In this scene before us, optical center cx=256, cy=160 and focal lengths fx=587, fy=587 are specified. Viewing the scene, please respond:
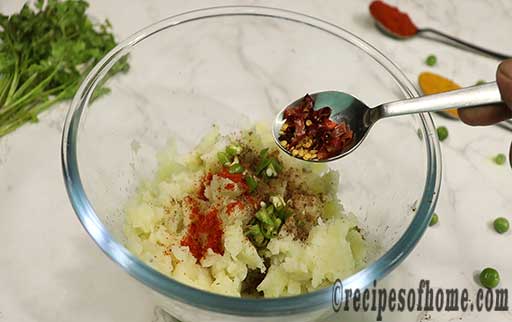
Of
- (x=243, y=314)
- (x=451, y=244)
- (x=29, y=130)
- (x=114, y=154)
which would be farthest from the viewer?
(x=29, y=130)

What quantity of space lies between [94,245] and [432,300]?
993mm

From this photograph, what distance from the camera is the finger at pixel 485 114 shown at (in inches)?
51.3

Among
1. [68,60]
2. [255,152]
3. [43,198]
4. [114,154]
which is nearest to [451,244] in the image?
[255,152]

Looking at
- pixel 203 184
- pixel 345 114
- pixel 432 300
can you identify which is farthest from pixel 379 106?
pixel 432 300

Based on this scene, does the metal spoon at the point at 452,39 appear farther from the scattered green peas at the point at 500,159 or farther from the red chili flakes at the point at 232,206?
the red chili flakes at the point at 232,206

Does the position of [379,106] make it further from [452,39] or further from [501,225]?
[452,39]

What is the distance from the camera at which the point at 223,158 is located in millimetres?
1600

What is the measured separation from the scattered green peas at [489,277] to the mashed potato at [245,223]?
44 cm

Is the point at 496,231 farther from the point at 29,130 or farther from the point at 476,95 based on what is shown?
the point at 29,130

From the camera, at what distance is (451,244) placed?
1786 mm

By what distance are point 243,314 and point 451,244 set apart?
877mm

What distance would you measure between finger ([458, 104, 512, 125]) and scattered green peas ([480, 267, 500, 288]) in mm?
547

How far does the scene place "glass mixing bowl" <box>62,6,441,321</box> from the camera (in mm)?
1256

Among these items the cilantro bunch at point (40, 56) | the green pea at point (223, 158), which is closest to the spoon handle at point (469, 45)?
the green pea at point (223, 158)
